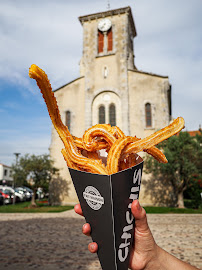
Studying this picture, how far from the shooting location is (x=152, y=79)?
20.6 meters

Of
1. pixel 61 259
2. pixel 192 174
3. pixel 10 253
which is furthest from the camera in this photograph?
pixel 192 174

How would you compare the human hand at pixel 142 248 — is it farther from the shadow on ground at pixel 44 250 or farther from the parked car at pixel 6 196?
the parked car at pixel 6 196

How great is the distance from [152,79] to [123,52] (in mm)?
4209

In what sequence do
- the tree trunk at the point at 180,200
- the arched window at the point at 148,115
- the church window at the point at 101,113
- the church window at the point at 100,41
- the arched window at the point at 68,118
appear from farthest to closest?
1. the church window at the point at 100,41
2. the arched window at the point at 68,118
3. the church window at the point at 101,113
4. the arched window at the point at 148,115
5. the tree trunk at the point at 180,200

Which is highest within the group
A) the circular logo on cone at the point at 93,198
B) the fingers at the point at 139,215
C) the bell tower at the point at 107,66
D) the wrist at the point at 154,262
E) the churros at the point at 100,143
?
the bell tower at the point at 107,66

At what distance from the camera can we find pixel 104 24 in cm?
2275

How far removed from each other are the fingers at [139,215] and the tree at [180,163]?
15184 mm

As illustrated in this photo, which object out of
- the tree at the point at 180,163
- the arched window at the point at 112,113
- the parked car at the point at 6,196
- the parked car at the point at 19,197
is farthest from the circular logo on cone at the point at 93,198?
the parked car at the point at 19,197

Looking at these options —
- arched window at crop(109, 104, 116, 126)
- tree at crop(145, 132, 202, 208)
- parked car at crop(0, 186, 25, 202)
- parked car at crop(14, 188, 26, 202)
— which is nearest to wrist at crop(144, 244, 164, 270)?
tree at crop(145, 132, 202, 208)

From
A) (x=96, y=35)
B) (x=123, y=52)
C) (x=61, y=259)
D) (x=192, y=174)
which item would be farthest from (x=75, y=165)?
(x=96, y=35)

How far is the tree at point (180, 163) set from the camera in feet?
54.5

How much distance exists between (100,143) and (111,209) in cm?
66

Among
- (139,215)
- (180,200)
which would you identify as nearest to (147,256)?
(139,215)

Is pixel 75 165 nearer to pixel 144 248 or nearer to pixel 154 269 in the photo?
pixel 144 248
